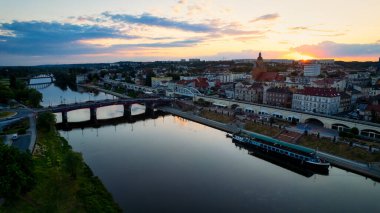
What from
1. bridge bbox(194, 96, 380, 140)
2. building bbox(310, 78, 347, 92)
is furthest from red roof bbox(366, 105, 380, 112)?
building bbox(310, 78, 347, 92)

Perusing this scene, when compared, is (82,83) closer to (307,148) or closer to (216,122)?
(216,122)

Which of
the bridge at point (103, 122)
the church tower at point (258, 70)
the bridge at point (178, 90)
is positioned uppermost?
the church tower at point (258, 70)

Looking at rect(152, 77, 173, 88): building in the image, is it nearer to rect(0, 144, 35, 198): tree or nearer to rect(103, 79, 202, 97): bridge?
rect(103, 79, 202, 97): bridge

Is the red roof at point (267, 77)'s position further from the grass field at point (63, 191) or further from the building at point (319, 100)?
the grass field at point (63, 191)

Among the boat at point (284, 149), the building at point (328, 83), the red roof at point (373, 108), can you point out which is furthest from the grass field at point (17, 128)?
the building at point (328, 83)

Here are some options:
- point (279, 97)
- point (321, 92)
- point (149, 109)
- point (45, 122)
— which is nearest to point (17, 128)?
point (45, 122)

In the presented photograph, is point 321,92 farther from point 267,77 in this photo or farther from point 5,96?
point 5,96
